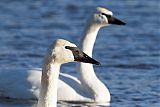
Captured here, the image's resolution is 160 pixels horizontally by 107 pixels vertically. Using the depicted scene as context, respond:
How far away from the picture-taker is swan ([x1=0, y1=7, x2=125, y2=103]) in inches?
543

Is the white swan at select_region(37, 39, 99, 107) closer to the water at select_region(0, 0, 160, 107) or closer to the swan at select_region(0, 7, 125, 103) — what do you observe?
the water at select_region(0, 0, 160, 107)

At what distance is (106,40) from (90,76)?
542 centimetres

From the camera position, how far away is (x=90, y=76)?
14133 mm

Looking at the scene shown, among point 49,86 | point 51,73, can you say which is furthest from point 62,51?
point 49,86

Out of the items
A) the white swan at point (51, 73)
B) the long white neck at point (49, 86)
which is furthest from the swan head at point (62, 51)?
the long white neck at point (49, 86)

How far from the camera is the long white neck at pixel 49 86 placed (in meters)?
9.30

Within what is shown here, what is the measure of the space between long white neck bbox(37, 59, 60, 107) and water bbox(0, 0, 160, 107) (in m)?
3.95

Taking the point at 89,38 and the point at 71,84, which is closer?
the point at 71,84

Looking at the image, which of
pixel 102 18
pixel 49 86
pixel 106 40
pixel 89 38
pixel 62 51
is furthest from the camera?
pixel 106 40

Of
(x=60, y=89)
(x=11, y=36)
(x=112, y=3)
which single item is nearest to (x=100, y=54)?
(x=11, y=36)

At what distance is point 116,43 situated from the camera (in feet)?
62.5

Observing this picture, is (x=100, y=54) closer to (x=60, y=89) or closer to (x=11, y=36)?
(x=11, y=36)

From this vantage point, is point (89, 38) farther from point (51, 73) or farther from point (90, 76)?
point (51, 73)

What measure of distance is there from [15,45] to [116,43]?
7.97ft
